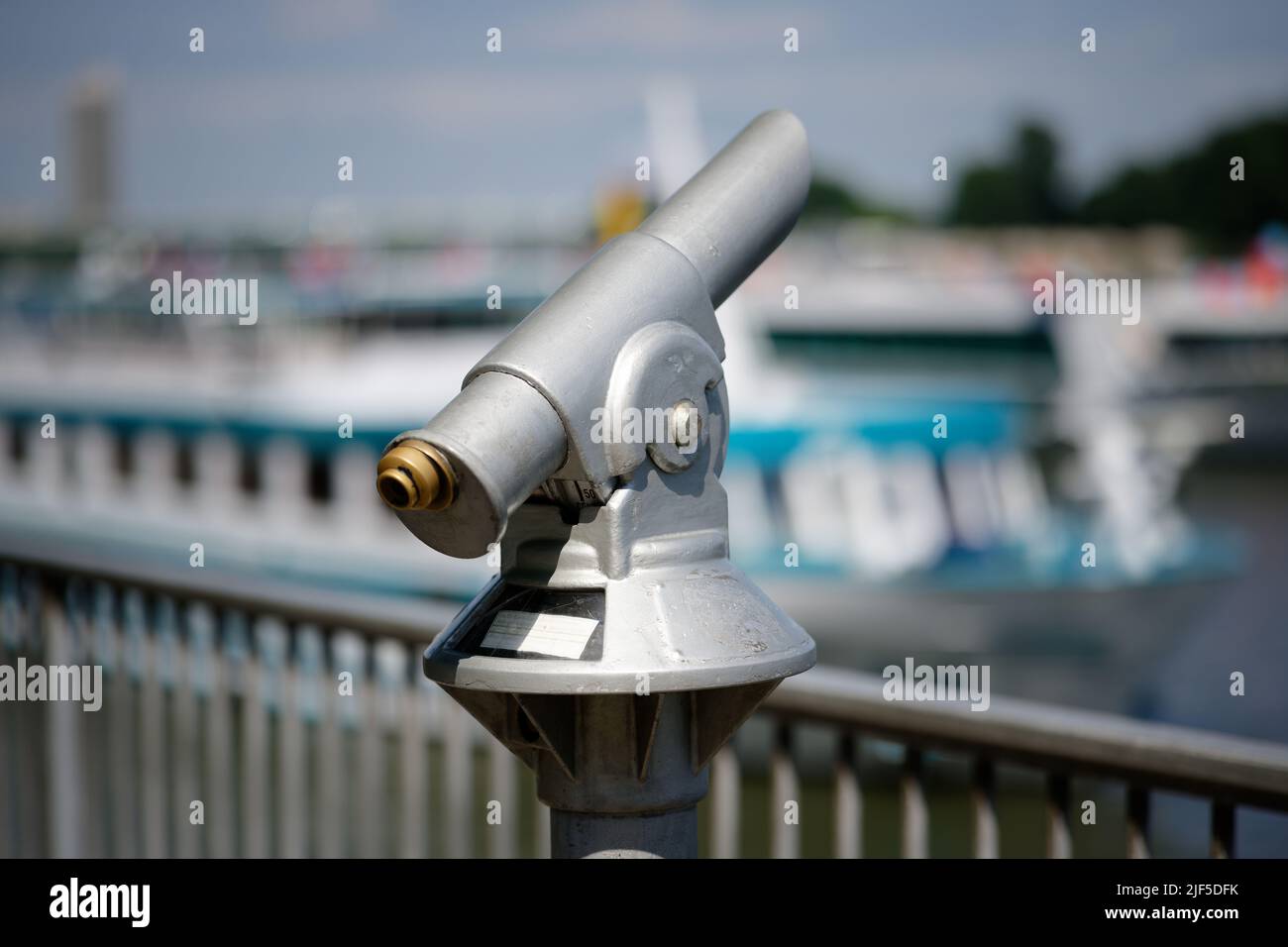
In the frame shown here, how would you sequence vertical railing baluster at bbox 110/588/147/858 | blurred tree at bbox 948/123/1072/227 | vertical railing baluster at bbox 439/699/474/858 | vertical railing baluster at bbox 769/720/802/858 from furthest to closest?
blurred tree at bbox 948/123/1072/227 < vertical railing baluster at bbox 110/588/147/858 < vertical railing baluster at bbox 439/699/474/858 < vertical railing baluster at bbox 769/720/802/858

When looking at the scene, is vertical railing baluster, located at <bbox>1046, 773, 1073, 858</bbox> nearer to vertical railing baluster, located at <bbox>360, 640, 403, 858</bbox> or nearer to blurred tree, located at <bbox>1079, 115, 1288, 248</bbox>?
vertical railing baluster, located at <bbox>360, 640, 403, 858</bbox>

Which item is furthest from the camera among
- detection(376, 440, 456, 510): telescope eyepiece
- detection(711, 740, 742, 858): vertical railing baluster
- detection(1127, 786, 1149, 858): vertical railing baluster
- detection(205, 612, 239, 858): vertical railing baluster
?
detection(205, 612, 239, 858): vertical railing baluster

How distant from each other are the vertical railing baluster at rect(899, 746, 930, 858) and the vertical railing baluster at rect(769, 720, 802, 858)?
0.82 ft

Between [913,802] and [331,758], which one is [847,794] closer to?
[913,802]

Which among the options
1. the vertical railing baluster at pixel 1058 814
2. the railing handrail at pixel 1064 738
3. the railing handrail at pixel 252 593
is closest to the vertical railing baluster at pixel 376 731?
the railing handrail at pixel 252 593

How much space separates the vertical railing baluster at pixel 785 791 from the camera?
2990 mm

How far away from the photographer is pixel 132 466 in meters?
17.5

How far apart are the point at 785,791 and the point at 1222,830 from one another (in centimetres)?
85

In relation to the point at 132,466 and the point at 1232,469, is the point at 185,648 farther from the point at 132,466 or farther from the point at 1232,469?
the point at 1232,469

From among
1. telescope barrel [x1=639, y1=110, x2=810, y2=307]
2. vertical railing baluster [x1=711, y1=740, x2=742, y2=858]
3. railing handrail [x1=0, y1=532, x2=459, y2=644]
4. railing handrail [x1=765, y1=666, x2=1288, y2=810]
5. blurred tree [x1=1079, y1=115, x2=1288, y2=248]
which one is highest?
blurred tree [x1=1079, y1=115, x2=1288, y2=248]

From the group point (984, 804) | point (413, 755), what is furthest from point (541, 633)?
point (413, 755)

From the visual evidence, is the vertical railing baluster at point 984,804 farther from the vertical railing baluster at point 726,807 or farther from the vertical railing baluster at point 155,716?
the vertical railing baluster at point 155,716

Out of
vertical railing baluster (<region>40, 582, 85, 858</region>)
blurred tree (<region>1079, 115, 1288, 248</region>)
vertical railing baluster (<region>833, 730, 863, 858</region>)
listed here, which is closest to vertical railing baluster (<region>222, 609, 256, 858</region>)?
vertical railing baluster (<region>40, 582, 85, 858</region>)

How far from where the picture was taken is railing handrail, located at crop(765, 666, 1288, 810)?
235 cm
